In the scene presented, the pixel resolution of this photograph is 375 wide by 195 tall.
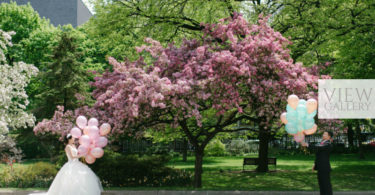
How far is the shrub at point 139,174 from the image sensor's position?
14727mm

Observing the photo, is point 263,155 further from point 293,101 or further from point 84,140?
point 84,140

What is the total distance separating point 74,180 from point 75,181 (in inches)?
1.5

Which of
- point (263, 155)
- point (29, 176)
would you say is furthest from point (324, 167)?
point (29, 176)

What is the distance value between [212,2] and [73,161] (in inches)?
448

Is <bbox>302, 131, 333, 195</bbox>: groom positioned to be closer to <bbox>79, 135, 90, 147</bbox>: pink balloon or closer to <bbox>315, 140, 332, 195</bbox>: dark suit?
<bbox>315, 140, 332, 195</bbox>: dark suit

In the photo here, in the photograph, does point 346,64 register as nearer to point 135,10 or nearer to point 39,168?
point 135,10

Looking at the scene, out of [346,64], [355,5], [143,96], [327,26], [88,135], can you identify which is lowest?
[88,135]

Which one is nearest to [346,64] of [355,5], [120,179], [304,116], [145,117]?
[355,5]

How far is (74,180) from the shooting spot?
10.1 meters

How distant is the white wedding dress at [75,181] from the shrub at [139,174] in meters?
4.42

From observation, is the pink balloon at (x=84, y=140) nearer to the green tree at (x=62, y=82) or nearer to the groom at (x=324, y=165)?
the groom at (x=324, y=165)

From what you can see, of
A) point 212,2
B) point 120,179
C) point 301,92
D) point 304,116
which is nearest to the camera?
point 304,116

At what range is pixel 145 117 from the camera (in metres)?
12.4

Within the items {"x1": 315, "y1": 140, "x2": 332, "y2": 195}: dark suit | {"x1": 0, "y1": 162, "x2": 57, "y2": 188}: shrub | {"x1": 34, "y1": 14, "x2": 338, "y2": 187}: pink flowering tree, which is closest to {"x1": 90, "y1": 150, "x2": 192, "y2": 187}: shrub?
{"x1": 0, "y1": 162, "x2": 57, "y2": 188}: shrub
